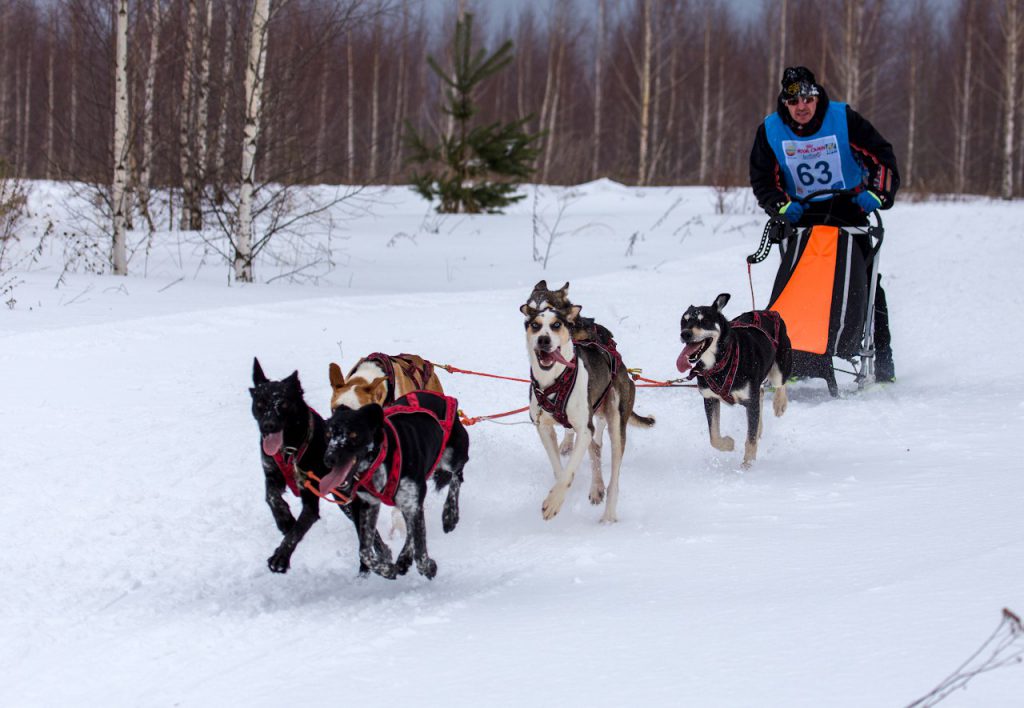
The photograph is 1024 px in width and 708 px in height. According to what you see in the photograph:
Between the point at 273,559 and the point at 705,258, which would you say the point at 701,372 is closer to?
the point at 273,559

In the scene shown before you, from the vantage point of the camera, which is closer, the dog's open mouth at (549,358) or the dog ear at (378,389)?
the dog ear at (378,389)

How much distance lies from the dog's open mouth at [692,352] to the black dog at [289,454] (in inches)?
80.2

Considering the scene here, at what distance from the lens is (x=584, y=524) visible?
175 inches

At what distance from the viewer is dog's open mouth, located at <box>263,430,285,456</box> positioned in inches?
136

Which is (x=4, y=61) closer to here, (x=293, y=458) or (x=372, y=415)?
(x=293, y=458)

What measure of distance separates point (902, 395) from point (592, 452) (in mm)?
2633

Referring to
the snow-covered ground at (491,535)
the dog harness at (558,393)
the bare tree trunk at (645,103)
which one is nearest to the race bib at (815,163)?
the snow-covered ground at (491,535)

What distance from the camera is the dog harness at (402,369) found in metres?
4.33

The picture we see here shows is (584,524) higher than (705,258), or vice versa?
(705,258)

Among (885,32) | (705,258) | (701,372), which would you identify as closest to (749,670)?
(701,372)

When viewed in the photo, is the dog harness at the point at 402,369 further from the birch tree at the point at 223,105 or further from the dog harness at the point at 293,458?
the birch tree at the point at 223,105

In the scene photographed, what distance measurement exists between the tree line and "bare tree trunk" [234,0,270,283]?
9.19ft

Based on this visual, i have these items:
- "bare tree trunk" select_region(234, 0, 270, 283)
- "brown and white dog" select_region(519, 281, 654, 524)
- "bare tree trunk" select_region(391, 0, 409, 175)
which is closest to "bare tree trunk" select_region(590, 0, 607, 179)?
"bare tree trunk" select_region(391, 0, 409, 175)

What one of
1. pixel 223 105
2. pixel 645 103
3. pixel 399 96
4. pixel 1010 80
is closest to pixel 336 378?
pixel 223 105
